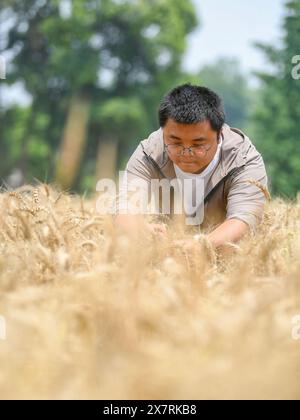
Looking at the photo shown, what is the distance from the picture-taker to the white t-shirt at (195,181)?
334 centimetres

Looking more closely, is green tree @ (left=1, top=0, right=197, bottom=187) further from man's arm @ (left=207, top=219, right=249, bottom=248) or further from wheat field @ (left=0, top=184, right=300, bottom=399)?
wheat field @ (left=0, top=184, right=300, bottom=399)

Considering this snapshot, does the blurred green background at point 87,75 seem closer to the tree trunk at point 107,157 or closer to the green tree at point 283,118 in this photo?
the tree trunk at point 107,157

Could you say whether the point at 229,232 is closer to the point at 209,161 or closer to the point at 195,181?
the point at 209,161

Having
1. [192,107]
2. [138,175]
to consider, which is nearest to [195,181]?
[138,175]

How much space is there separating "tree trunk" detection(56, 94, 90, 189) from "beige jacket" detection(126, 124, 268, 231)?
1918 cm

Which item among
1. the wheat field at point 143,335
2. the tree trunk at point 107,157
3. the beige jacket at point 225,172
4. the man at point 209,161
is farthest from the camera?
the tree trunk at point 107,157

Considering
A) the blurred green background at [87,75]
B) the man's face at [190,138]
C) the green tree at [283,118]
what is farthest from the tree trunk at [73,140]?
the man's face at [190,138]

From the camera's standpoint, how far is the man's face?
2.97 meters

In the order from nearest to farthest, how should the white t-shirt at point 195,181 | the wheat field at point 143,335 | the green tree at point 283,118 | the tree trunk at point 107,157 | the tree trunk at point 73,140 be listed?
the wheat field at point 143,335
the white t-shirt at point 195,181
the green tree at point 283,118
the tree trunk at point 73,140
the tree trunk at point 107,157

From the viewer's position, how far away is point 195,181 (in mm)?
3422

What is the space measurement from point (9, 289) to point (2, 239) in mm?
1019

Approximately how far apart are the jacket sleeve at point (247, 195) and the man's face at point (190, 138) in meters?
0.23

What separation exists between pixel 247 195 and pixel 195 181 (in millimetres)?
394

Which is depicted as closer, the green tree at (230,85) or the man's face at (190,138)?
the man's face at (190,138)
